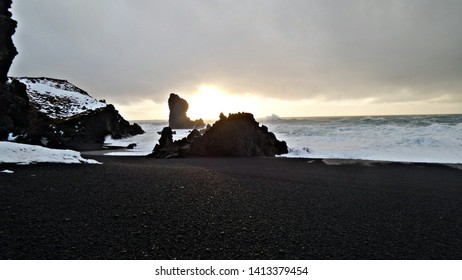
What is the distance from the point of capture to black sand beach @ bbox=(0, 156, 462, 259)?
3.70 meters

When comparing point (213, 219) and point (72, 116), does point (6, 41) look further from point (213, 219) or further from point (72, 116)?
point (213, 219)

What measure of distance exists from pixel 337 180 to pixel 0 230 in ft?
32.0

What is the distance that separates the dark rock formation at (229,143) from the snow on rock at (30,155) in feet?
30.2

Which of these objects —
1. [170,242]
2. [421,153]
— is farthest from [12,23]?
[421,153]

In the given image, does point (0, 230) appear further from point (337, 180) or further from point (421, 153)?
point (421, 153)

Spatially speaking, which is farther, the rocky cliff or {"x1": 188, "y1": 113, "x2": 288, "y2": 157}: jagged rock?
the rocky cliff

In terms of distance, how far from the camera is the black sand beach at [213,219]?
3701 mm

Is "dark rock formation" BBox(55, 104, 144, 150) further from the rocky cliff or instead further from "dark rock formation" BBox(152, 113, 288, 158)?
"dark rock formation" BBox(152, 113, 288, 158)

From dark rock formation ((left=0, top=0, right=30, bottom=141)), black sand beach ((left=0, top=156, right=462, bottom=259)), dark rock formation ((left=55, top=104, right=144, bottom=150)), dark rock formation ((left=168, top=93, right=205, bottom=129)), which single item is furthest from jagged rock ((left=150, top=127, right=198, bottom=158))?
dark rock formation ((left=168, top=93, right=205, bottom=129))

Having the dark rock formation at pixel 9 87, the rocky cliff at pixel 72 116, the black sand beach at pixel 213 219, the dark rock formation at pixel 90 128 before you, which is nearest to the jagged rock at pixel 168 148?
the dark rock formation at pixel 9 87

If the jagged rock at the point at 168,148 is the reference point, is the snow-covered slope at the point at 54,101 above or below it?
above

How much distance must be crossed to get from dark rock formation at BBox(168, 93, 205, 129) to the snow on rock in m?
90.2

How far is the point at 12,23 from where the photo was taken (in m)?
21.8

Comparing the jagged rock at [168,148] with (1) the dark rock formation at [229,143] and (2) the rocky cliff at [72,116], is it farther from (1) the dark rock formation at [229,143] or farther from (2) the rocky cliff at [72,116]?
(2) the rocky cliff at [72,116]
